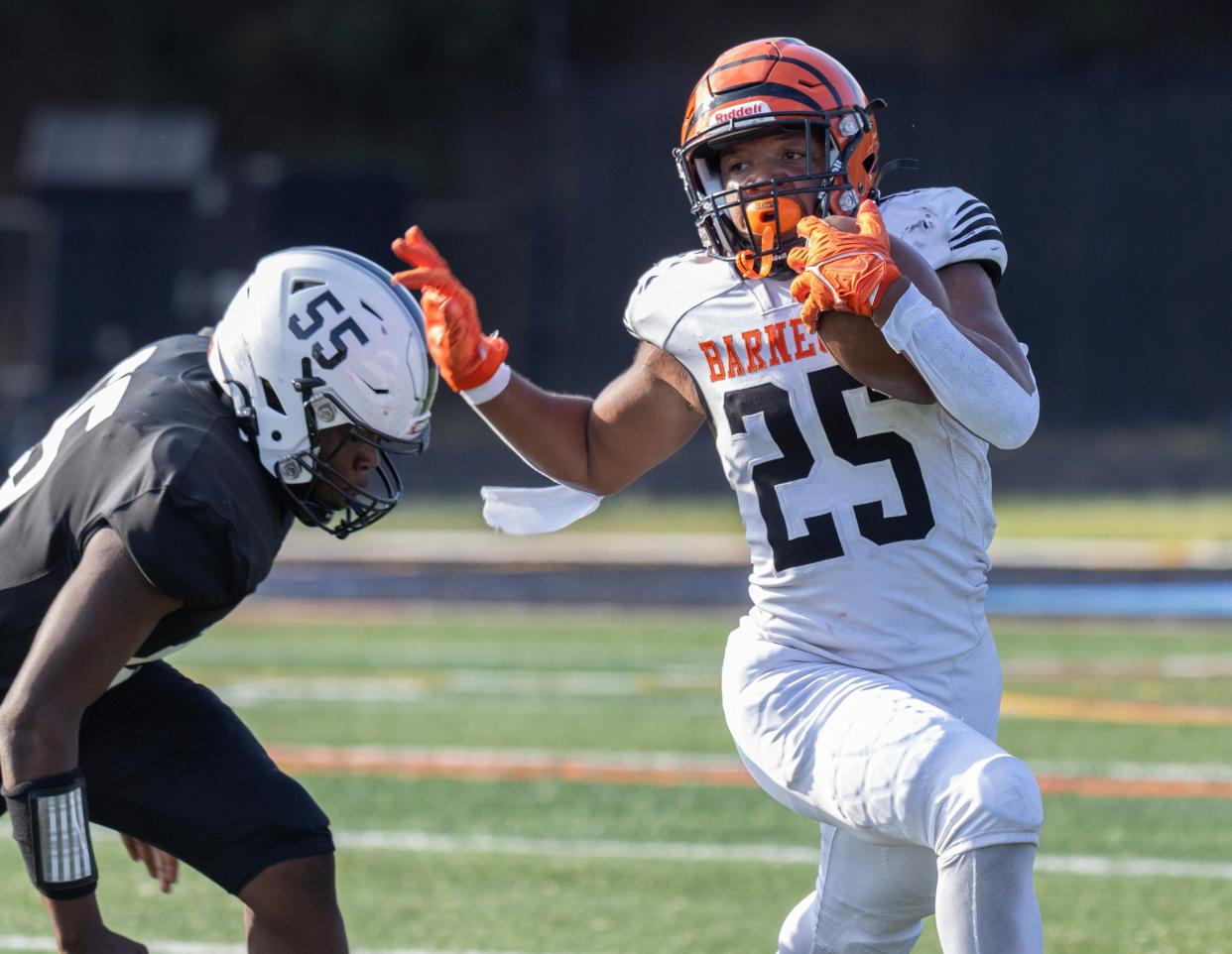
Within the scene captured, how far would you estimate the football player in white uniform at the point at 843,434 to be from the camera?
289 cm

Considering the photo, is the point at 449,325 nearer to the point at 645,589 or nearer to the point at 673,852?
the point at 673,852

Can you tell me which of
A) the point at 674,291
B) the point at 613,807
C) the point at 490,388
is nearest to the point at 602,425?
the point at 490,388

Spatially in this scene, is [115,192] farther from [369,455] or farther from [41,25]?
[369,455]

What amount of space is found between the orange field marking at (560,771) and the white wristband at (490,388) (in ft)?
10.3

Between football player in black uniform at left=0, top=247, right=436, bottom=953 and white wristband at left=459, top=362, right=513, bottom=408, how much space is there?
8 cm

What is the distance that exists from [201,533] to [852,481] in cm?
105

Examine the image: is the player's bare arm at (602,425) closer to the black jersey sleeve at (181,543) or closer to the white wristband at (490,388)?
the white wristband at (490,388)

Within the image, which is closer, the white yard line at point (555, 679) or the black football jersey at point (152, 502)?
the black football jersey at point (152, 502)

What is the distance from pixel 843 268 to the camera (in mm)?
2885

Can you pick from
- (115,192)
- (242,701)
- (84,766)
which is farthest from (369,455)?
(115,192)

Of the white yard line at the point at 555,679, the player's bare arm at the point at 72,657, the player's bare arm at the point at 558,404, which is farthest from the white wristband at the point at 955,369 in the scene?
the white yard line at the point at 555,679

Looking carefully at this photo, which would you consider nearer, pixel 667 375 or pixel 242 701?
pixel 667 375

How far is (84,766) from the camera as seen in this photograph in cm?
332

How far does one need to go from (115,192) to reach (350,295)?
16.7 metres
